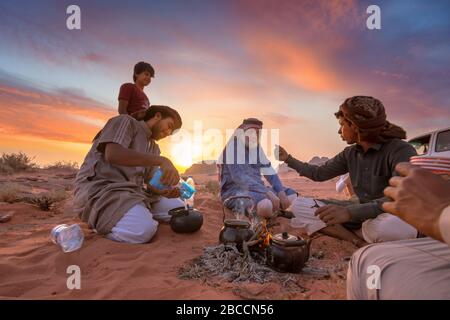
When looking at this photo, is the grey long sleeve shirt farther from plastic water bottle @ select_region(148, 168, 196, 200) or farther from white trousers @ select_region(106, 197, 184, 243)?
white trousers @ select_region(106, 197, 184, 243)

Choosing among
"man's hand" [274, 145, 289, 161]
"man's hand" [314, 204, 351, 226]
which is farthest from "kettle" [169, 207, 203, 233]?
"man's hand" [314, 204, 351, 226]

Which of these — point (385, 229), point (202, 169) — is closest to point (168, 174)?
point (385, 229)

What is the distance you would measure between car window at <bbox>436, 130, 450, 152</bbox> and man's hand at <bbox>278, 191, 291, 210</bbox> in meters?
3.24

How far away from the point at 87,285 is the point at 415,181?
8.45ft

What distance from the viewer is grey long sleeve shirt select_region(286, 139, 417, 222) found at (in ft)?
11.2

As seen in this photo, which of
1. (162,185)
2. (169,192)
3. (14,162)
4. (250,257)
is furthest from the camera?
(14,162)

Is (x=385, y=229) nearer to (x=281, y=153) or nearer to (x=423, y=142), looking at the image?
(x=281, y=153)

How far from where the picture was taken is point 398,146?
359 centimetres

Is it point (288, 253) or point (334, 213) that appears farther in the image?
point (334, 213)

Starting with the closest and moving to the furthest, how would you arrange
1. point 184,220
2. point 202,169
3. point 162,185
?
point 184,220 → point 162,185 → point 202,169

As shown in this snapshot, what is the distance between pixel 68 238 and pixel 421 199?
3.71 metres

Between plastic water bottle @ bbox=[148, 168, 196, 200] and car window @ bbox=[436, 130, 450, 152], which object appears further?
car window @ bbox=[436, 130, 450, 152]

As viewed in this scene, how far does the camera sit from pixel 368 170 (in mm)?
3814
